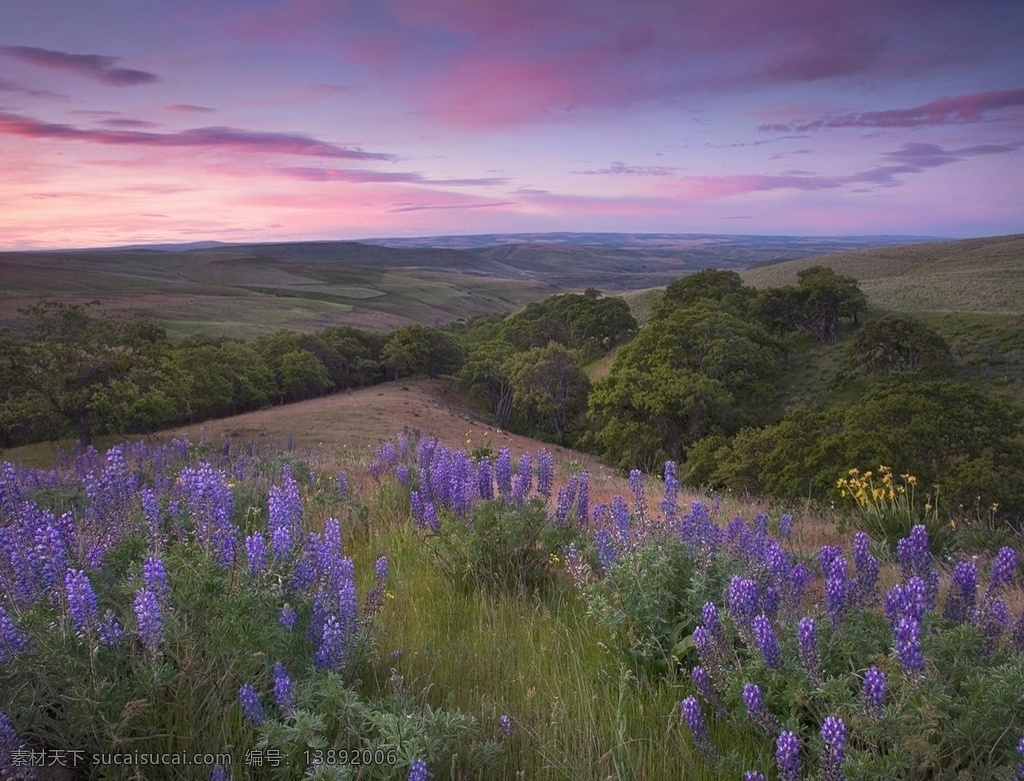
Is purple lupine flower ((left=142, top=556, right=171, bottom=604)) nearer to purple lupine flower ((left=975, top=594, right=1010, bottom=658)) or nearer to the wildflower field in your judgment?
the wildflower field

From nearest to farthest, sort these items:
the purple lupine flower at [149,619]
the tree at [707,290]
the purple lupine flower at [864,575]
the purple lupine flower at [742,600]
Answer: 1. the purple lupine flower at [149,619]
2. the purple lupine flower at [742,600]
3. the purple lupine flower at [864,575]
4. the tree at [707,290]

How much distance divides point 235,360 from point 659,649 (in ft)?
190

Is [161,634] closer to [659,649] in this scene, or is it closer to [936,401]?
[659,649]

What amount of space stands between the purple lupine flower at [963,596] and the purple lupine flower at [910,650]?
35.2 inches

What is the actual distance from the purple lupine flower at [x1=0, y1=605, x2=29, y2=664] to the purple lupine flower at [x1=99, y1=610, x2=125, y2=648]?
237 millimetres

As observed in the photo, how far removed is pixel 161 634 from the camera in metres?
2.39

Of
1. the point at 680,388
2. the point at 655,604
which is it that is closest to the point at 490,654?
the point at 655,604

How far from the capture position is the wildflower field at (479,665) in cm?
214

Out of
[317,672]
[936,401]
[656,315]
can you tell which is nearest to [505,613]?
[317,672]

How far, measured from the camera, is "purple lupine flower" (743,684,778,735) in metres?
2.26

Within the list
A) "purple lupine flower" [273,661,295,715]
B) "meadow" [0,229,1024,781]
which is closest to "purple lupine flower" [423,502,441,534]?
"meadow" [0,229,1024,781]

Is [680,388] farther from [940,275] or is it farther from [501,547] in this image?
[940,275]

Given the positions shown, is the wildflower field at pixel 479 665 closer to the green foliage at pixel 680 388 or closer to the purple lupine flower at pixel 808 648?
the purple lupine flower at pixel 808 648

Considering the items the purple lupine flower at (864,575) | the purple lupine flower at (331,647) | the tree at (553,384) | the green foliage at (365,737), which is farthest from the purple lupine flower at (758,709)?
the tree at (553,384)
